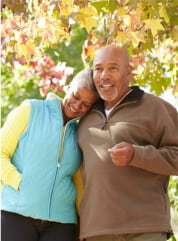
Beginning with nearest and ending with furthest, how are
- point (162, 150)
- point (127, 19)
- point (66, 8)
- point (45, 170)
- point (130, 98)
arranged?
point (162, 150)
point (45, 170)
point (130, 98)
point (127, 19)
point (66, 8)

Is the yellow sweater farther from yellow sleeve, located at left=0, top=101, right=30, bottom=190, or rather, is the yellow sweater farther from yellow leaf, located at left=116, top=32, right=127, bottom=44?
yellow leaf, located at left=116, top=32, right=127, bottom=44

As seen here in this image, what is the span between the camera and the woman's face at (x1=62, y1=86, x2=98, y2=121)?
4.18 m

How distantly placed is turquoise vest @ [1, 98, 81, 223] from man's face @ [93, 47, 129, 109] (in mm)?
370

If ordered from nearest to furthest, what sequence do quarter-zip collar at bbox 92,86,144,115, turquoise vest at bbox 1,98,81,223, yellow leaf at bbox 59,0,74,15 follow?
turquoise vest at bbox 1,98,81,223
quarter-zip collar at bbox 92,86,144,115
yellow leaf at bbox 59,0,74,15

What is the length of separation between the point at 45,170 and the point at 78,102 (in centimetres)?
58

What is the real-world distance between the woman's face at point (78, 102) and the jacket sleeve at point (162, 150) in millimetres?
549

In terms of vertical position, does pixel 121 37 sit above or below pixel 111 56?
above

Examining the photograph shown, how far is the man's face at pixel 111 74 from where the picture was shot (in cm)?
409

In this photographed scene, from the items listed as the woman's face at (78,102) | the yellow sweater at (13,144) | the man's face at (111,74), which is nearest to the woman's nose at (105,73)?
the man's face at (111,74)

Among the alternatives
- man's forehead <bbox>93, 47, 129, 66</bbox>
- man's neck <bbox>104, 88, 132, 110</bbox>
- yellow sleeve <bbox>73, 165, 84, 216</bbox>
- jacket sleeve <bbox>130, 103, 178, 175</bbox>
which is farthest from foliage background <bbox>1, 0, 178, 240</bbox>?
yellow sleeve <bbox>73, 165, 84, 216</bbox>

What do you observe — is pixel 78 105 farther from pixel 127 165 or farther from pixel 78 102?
pixel 127 165

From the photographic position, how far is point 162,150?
3.79m

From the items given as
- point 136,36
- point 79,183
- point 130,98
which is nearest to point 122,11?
point 136,36

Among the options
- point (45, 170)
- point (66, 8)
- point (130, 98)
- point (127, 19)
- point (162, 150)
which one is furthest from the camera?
point (66, 8)
